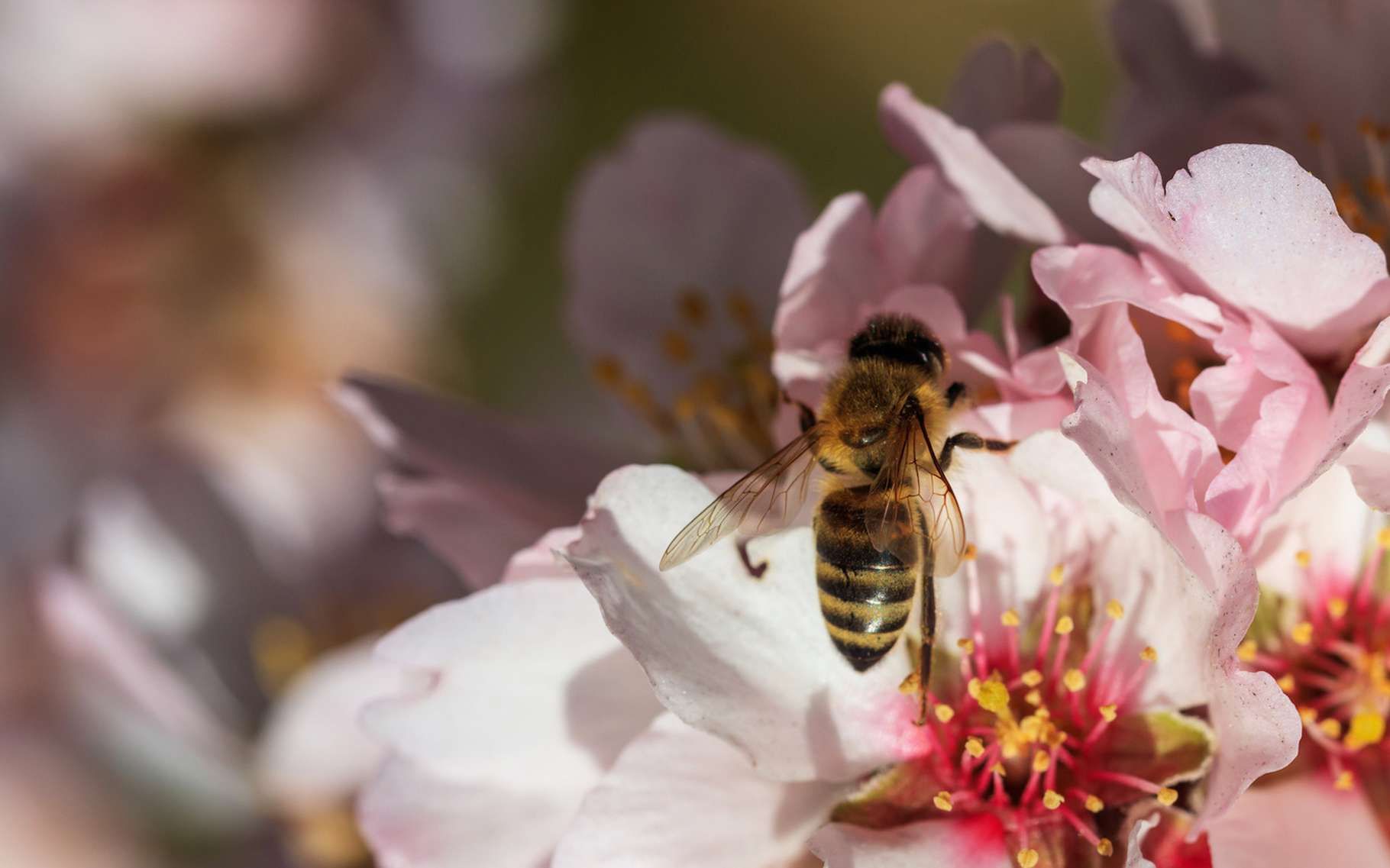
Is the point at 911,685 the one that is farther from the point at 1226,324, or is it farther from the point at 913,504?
the point at 1226,324

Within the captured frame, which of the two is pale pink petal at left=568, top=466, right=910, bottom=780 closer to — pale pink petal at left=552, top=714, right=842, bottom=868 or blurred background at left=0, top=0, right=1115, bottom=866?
pale pink petal at left=552, top=714, right=842, bottom=868

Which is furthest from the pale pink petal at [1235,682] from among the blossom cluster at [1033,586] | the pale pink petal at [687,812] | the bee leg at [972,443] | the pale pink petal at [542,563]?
the pale pink petal at [542,563]

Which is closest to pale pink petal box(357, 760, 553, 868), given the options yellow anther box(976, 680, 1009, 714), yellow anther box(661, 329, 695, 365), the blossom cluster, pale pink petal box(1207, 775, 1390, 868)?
the blossom cluster

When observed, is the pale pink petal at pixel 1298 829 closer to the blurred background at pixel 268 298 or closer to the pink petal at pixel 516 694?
the pink petal at pixel 516 694

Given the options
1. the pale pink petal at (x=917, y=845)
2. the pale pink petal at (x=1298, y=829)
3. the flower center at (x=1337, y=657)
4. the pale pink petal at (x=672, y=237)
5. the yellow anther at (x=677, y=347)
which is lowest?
the pale pink petal at (x=1298, y=829)

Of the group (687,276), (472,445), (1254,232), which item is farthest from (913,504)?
(687,276)

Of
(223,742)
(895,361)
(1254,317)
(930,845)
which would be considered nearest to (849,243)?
(895,361)

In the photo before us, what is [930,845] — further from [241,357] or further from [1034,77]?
[241,357]
